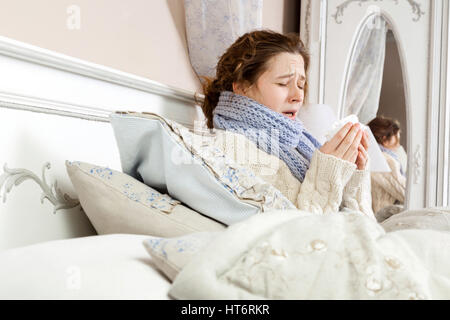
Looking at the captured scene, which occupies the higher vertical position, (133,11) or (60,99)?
(133,11)

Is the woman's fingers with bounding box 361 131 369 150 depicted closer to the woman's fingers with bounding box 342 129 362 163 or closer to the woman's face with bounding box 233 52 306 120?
the woman's fingers with bounding box 342 129 362 163

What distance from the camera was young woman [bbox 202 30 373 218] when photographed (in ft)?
4.20

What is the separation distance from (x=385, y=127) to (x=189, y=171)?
174 cm

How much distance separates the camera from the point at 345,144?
51.5 inches

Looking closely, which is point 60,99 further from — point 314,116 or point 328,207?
point 314,116

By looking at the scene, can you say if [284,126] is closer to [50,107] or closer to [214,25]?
[214,25]

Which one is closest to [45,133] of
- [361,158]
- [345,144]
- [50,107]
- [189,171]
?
Result: [50,107]

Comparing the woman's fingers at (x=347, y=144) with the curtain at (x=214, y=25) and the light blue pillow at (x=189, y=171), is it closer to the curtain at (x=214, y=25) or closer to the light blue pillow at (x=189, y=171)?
the light blue pillow at (x=189, y=171)

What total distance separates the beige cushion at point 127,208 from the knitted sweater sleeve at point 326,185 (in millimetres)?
400

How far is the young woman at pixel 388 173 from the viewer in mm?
2392

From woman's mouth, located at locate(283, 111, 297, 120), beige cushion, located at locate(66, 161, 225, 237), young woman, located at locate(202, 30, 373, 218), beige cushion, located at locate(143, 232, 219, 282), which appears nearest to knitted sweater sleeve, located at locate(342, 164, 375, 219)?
young woman, located at locate(202, 30, 373, 218)

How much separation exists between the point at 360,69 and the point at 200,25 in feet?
3.77

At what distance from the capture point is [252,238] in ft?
1.91

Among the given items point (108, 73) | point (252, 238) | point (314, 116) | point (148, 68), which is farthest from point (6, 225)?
point (314, 116)
